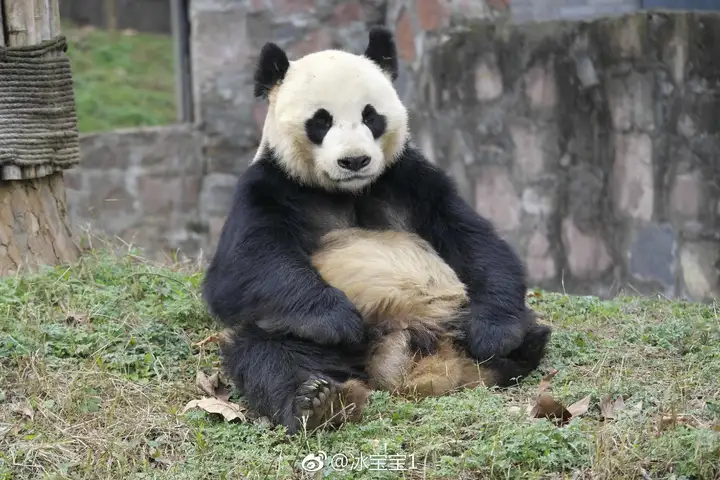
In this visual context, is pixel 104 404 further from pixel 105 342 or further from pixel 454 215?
pixel 454 215

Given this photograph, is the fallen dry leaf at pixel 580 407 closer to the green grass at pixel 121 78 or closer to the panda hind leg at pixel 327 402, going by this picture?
the panda hind leg at pixel 327 402

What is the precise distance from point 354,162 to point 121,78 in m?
11.9

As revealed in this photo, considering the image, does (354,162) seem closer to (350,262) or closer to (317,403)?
(350,262)

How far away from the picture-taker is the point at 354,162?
483 cm

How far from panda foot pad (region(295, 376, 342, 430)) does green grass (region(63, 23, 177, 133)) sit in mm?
10513

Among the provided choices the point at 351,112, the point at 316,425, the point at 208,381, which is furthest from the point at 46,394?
the point at 351,112

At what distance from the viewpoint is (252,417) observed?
446cm

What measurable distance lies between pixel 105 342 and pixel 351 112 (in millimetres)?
1576

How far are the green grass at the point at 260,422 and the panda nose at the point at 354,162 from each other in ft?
3.50

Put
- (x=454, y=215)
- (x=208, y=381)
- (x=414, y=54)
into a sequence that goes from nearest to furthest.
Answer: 1. (x=208, y=381)
2. (x=454, y=215)
3. (x=414, y=54)

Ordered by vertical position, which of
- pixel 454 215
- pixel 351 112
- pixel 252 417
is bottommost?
pixel 252 417

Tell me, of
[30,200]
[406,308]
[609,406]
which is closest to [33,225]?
[30,200]

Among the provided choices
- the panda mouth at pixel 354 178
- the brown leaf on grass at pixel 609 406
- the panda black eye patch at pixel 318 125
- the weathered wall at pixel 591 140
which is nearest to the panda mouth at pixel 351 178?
the panda mouth at pixel 354 178

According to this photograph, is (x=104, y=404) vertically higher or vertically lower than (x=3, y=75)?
lower
